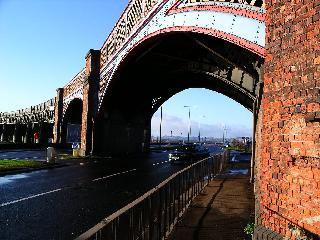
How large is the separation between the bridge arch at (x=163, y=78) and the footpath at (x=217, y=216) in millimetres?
4930

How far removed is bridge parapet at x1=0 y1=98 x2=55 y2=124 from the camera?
1928 inches

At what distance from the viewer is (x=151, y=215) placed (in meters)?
5.21

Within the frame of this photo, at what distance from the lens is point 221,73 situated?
19.0 metres

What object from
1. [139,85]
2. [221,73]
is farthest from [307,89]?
[139,85]

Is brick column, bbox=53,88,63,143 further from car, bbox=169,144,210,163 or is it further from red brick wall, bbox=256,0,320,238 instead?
red brick wall, bbox=256,0,320,238

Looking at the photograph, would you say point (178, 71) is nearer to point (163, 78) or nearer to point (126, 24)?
point (163, 78)

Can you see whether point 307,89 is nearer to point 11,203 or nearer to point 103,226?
point 103,226

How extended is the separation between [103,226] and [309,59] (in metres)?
3.36

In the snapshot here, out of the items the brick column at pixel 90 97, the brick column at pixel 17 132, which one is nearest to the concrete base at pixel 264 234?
the brick column at pixel 90 97

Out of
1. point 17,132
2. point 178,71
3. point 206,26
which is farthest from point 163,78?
point 17,132

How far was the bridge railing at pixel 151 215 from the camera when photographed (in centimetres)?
321

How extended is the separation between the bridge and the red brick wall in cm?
1

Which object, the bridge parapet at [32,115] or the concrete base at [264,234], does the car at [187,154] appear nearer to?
the concrete base at [264,234]

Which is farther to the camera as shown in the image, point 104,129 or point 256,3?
point 104,129
